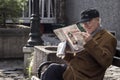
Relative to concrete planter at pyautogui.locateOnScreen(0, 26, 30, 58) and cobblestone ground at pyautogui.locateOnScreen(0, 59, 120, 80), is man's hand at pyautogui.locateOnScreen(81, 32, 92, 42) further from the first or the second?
concrete planter at pyautogui.locateOnScreen(0, 26, 30, 58)

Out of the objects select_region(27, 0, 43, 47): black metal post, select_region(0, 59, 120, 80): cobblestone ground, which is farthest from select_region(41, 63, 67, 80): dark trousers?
select_region(27, 0, 43, 47): black metal post

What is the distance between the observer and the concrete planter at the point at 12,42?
11.9m

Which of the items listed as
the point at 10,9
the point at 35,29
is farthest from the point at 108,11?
the point at 35,29

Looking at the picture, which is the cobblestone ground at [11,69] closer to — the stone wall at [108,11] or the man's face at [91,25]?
the man's face at [91,25]

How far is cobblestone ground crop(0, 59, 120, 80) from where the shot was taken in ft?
23.8

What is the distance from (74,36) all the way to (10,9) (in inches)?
334

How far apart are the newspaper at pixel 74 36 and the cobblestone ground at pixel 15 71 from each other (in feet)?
7.65

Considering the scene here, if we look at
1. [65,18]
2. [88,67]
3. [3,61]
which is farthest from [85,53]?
[65,18]

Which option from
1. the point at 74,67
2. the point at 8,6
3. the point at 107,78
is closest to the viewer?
the point at 74,67

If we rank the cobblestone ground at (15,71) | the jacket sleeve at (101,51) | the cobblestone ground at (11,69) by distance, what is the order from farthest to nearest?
the cobblestone ground at (11,69), the cobblestone ground at (15,71), the jacket sleeve at (101,51)

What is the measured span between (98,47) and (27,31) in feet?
26.2

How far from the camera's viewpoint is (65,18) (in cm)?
2267

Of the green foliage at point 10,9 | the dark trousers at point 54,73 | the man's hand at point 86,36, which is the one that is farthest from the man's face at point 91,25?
the green foliage at point 10,9

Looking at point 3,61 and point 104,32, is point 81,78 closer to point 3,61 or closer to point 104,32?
point 104,32
